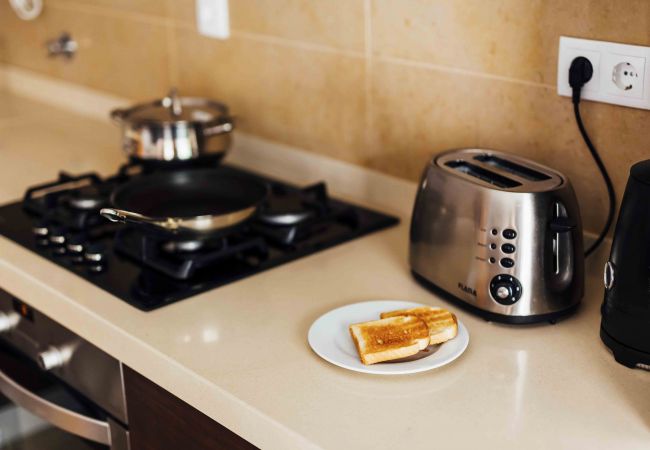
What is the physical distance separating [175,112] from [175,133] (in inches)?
4.0

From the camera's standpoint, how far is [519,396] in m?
1.02

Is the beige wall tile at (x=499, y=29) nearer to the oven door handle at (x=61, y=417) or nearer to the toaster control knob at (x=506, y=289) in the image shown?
the toaster control knob at (x=506, y=289)

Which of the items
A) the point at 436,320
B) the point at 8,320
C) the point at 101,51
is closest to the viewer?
the point at 436,320

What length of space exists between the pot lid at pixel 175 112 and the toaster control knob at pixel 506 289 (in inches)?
28.6

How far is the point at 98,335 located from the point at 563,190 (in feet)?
2.12

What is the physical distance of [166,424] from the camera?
1.18 meters

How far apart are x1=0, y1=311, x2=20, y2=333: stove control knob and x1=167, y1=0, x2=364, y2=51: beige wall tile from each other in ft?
2.32

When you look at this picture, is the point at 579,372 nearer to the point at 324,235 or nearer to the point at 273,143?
the point at 324,235

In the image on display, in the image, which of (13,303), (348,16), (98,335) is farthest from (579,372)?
(13,303)

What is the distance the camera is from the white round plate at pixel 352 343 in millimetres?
1058

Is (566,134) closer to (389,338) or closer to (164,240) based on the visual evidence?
(389,338)

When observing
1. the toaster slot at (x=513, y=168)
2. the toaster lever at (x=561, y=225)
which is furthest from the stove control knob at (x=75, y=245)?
the toaster lever at (x=561, y=225)

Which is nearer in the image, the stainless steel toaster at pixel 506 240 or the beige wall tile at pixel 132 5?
the stainless steel toaster at pixel 506 240

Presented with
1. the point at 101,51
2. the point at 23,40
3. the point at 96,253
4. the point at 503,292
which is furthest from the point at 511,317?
the point at 23,40
